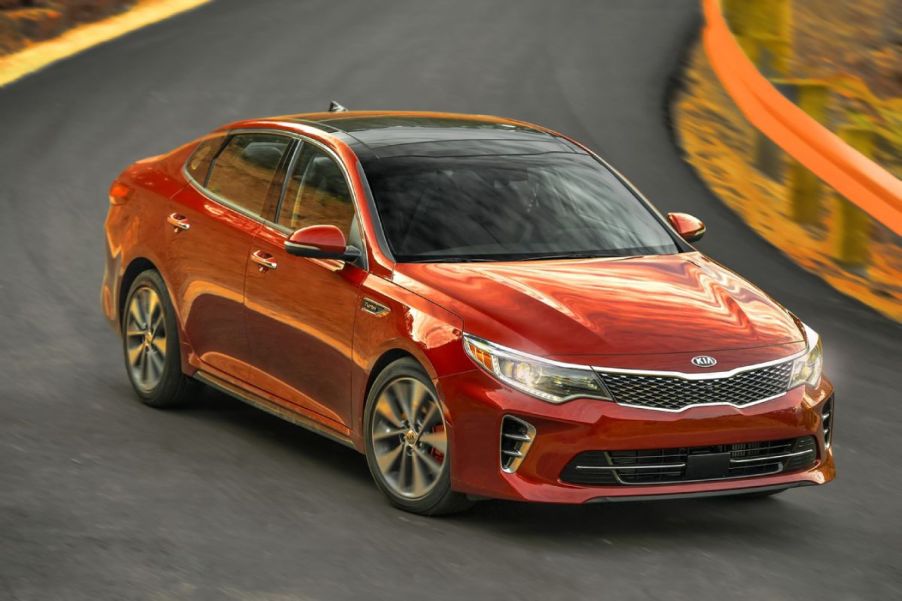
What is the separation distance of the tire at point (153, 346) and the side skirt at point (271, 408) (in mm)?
248

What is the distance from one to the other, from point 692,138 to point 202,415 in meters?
9.00

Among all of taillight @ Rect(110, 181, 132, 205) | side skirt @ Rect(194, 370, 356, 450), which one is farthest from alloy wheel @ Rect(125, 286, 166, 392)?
taillight @ Rect(110, 181, 132, 205)

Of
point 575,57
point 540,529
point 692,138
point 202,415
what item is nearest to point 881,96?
point 575,57

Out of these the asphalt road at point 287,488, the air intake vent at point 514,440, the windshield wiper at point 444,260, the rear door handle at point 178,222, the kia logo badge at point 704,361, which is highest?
the windshield wiper at point 444,260

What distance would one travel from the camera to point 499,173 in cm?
884

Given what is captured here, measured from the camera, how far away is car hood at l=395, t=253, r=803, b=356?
24.3 feet

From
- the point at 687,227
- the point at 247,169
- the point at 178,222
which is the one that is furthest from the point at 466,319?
the point at 178,222

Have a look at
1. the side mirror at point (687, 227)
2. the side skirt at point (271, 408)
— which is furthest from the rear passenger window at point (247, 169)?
the side mirror at point (687, 227)

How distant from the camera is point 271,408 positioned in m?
8.93

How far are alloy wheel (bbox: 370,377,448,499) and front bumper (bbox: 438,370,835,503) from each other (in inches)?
6.7

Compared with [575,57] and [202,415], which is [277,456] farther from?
[575,57]

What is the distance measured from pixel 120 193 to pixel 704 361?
4.55 m

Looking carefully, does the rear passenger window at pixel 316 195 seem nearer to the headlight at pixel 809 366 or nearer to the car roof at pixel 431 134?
the car roof at pixel 431 134

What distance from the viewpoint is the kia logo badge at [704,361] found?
24.2 feet
